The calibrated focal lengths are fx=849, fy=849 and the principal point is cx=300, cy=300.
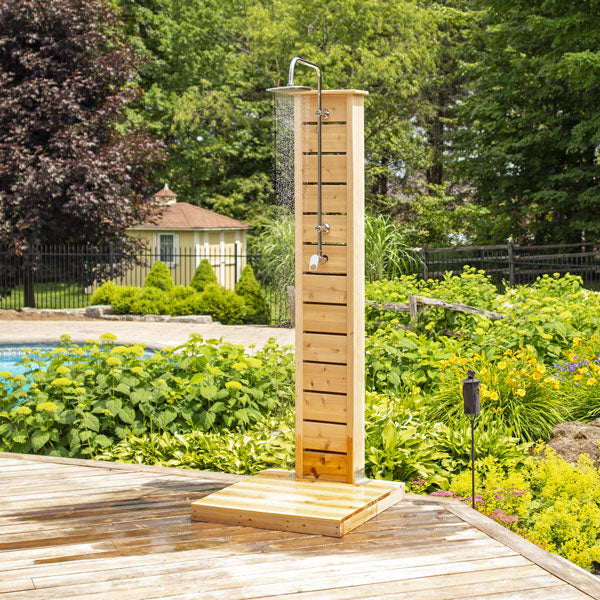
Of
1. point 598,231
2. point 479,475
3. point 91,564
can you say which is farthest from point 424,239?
point 91,564

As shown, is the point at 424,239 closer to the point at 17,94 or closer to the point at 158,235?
the point at 158,235

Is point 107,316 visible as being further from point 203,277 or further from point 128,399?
point 128,399

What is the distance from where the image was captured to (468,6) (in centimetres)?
3102

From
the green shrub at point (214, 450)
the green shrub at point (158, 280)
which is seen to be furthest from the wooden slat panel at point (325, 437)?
the green shrub at point (158, 280)

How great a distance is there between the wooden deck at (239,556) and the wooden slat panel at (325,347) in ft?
2.77

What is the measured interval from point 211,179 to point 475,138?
11.8 m

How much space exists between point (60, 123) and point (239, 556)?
17329 mm

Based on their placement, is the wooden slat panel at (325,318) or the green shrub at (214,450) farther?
the green shrub at (214,450)

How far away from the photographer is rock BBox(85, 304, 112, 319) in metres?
17.6

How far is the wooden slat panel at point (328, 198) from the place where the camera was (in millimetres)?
4488

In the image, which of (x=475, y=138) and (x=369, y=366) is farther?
(x=475, y=138)

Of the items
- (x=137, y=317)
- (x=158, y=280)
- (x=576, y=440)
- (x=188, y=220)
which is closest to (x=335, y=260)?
(x=576, y=440)

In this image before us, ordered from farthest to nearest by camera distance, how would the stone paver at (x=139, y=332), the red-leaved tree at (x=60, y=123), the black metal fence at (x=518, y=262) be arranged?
the red-leaved tree at (x=60, y=123) < the black metal fence at (x=518, y=262) < the stone paver at (x=139, y=332)

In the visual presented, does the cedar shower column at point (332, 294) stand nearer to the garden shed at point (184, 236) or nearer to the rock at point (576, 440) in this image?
the rock at point (576, 440)
